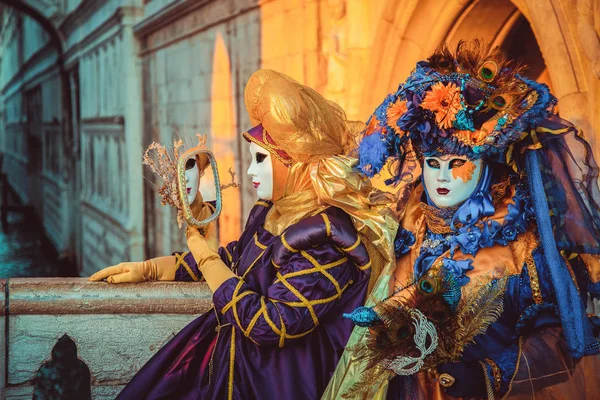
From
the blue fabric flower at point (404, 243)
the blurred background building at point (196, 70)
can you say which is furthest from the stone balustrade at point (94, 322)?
the blue fabric flower at point (404, 243)

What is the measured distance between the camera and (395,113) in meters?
3.00

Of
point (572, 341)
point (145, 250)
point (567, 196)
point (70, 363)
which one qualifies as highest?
point (567, 196)

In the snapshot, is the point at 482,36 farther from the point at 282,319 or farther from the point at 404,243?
the point at 282,319

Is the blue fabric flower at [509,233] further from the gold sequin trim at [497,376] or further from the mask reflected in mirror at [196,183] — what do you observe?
the mask reflected in mirror at [196,183]

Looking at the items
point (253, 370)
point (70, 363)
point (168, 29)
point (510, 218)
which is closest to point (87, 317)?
point (70, 363)

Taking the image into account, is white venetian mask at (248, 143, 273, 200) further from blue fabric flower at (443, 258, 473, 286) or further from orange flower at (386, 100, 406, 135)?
blue fabric flower at (443, 258, 473, 286)

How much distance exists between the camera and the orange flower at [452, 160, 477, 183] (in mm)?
2887

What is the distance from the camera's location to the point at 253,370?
10.4 feet

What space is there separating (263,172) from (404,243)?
0.59m

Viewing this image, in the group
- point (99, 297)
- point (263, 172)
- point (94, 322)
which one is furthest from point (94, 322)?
point (263, 172)

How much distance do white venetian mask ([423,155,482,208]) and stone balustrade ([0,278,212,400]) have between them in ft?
4.35

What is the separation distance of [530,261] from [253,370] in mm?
1074

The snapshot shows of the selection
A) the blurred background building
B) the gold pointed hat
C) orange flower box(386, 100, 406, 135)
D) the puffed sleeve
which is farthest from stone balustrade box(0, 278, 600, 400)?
orange flower box(386, 100, 406, 135)

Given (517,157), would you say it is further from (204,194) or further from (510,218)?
(204,194)
